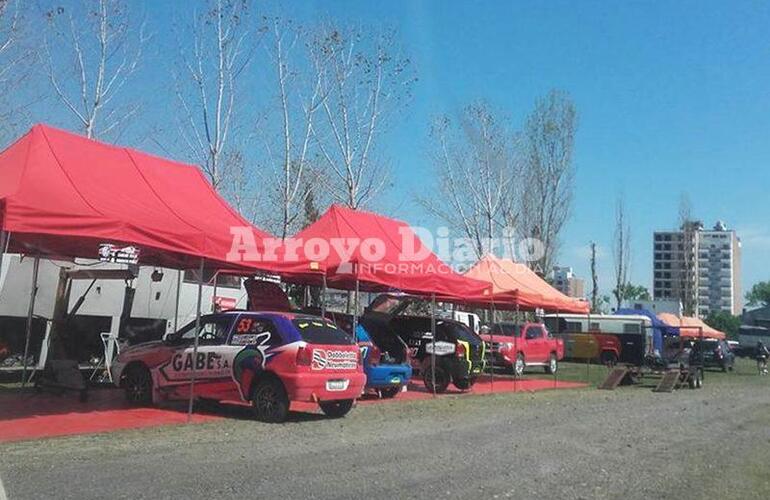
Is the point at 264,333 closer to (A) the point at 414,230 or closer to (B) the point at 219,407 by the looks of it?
(B) the point at 219,407

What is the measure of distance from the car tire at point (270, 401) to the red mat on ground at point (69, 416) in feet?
2.74

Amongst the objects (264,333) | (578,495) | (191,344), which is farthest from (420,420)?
(578,495)

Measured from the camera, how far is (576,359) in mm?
40156

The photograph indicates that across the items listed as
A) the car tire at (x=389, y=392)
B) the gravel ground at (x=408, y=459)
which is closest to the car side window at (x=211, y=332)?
the gravel ground at (x=408, y=459)

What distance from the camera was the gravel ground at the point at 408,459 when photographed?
732cm

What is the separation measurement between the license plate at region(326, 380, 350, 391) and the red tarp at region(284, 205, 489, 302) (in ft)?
8.98

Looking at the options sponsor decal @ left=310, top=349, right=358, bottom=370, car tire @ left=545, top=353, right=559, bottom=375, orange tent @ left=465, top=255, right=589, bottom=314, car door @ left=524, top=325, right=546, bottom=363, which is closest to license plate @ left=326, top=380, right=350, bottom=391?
sponsor decal @ left=310, top=349, right=358, bottom=370

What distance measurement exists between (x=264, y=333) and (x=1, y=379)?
7740 millimetres

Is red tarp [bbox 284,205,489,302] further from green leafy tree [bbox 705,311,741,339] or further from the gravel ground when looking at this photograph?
green leafy tree [bbox 705,311,741,339]

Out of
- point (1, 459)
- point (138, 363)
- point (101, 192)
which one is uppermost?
point (101, 192)

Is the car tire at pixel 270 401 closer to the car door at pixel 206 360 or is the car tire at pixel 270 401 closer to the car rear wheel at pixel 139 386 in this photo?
the car door at pixel 206 360

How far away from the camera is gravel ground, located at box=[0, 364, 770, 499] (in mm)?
7324

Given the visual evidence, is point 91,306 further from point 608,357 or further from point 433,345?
point 608,357

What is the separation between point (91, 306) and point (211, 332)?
16.6 ft
